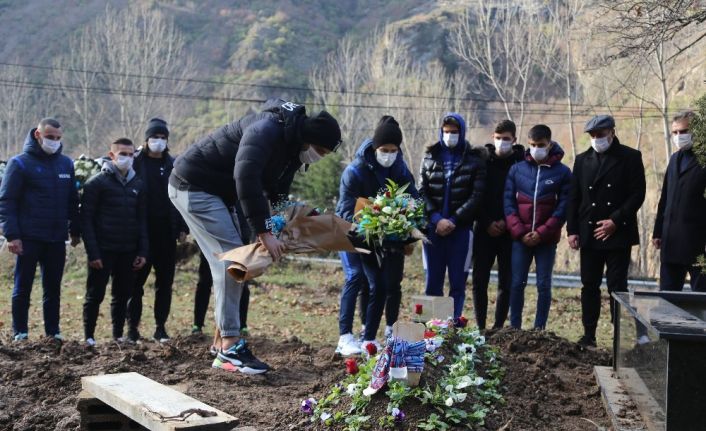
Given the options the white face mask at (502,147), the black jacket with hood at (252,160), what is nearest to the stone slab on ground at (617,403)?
the black jacket with hood at (252,160)

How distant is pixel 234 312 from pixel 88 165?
3.32 meters

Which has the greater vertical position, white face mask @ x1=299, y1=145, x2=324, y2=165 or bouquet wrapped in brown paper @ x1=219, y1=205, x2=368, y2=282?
white face mask @ x1=299, y1=145, x2=324, y2=165

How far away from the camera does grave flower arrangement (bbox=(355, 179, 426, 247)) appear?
6820mm

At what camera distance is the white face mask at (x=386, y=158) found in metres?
7.46

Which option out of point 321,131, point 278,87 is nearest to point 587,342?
point 321,131

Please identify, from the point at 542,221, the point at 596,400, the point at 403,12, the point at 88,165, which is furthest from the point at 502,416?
the point at 403,12

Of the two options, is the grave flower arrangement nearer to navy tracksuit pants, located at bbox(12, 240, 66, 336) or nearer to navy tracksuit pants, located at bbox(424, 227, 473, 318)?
navy tracksuit pants, located at bbox(424, 227, 473, 318)

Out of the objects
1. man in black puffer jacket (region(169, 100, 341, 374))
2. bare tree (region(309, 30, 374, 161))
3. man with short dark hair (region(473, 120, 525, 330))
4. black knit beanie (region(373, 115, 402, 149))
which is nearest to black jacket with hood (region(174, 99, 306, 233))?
man in black puffer jacket (region(169, 100, 341, 374))

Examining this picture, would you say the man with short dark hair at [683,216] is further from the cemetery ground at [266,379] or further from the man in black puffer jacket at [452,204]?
the man in black puffer jacket at [452,204]

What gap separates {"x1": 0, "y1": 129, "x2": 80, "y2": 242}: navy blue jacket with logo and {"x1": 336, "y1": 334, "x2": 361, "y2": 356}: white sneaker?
9.43 feet

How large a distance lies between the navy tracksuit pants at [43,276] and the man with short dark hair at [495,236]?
164 inches

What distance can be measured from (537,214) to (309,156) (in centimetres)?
308

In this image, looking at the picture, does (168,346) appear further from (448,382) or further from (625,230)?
(625,230)

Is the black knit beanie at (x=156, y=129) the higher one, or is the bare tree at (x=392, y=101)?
the bare tree at (x=392, y=101)
